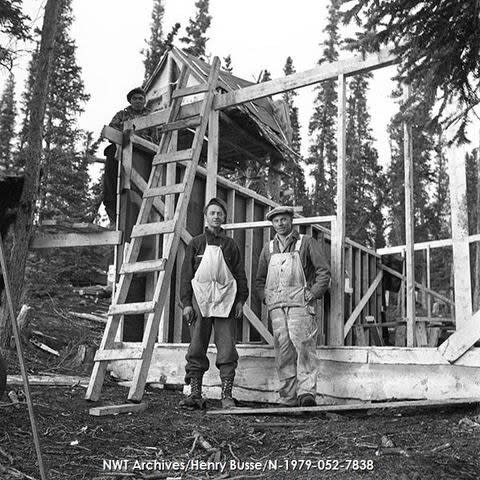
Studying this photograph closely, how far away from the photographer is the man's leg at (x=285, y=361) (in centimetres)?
582

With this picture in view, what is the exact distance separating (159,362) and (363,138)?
39.7 metres

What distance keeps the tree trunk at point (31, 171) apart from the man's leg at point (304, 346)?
3304 millimetres

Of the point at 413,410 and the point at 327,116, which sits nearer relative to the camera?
the point at 413,410

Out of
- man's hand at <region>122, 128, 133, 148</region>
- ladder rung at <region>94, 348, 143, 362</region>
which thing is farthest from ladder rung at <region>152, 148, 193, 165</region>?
ladder rung at <region>94, 348, 143, 362</region>

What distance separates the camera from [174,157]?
6.88 m

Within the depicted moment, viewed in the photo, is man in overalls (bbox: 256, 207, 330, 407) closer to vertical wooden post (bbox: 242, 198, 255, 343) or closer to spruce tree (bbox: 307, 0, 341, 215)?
vertical wooden post (bbox: 242, 198, 255, 343)

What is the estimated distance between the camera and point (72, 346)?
32.1 feet

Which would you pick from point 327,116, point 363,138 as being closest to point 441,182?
point 363,138

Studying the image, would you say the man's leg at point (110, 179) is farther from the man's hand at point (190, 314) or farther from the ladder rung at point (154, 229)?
the man's hand at point (190, 314)

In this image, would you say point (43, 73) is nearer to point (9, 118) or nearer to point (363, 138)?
point (363, 138)

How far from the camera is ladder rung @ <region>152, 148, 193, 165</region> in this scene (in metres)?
6.75

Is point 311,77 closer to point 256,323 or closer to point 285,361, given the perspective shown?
point 256,323

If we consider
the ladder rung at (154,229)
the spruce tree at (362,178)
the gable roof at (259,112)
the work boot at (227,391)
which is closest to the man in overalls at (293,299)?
the work boot at (227,391)

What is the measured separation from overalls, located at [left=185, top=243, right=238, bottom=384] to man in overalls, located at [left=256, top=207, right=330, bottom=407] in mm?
440
